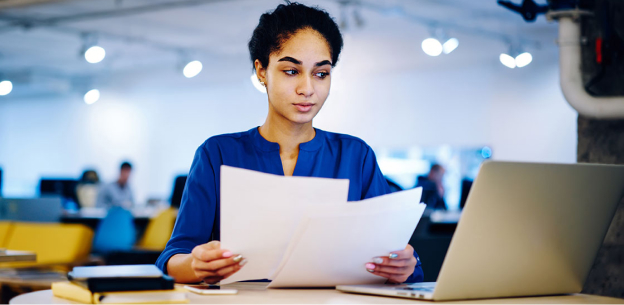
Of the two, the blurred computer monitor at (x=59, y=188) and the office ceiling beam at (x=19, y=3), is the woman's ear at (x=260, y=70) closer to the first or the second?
the office ceiling beam at (x=19, y=3)

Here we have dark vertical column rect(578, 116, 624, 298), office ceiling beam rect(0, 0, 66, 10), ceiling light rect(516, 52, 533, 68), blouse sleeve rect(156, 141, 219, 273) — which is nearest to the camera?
blouse sleeve rect(156, 141, 219, 273)

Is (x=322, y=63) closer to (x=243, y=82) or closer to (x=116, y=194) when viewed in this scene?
(x=116, y=194)

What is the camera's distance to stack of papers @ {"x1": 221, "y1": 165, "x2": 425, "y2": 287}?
3.66 feet

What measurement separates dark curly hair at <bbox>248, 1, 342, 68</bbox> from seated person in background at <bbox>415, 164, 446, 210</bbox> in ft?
16.6

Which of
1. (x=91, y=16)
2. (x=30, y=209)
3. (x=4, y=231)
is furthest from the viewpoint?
(x=91, y=16)

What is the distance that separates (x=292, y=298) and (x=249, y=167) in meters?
0.54

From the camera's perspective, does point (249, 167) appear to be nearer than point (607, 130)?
Yes

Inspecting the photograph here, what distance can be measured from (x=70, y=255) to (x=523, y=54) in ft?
18.5

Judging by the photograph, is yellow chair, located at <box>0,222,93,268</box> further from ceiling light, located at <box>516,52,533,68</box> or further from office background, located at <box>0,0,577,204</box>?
ceiling light, located at <box>516,52,533,68</box>

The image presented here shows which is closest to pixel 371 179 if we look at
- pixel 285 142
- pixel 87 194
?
pixel 285 142

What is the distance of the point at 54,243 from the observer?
4.55 meters

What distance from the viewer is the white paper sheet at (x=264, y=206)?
3.63 feet

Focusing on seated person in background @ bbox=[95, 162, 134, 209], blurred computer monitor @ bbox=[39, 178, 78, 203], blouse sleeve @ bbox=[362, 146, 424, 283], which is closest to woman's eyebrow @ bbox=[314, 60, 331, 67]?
blouse sleeve @ bbox=[362, 146, 424, 283]

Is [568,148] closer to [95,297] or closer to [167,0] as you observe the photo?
[167,0]
